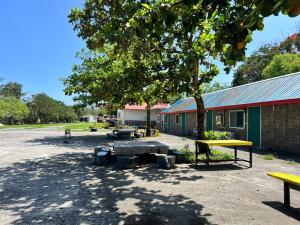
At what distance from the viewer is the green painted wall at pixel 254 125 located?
1725 cm

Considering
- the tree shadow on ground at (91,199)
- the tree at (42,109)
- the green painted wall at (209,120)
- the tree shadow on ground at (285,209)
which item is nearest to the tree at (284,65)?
the green painted wall at (209,120)

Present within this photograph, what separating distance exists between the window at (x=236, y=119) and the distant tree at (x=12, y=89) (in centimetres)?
10014

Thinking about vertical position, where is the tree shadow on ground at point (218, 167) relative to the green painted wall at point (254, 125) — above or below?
below

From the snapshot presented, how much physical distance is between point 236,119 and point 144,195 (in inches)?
581

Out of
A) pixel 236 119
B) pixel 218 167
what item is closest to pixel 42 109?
pixel 236 119

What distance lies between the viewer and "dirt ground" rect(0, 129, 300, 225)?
531 cm

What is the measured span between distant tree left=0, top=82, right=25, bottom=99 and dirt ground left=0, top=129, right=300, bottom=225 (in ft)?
346

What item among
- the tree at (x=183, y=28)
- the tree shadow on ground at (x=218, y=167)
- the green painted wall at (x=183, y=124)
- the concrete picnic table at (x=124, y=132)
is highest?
the tree at (x=183, y=28)

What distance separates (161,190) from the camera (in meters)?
7.29

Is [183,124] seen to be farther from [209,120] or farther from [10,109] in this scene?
[10,109]

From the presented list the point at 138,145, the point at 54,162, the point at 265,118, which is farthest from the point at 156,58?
the point at 265,118

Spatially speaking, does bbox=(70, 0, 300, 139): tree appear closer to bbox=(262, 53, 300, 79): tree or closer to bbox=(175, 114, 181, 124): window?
bbox=(175, 114, 181, 124): window

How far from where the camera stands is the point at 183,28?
15.6 ft

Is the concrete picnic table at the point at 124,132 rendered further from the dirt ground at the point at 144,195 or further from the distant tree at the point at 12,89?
the distant tree at the point at 12,89
